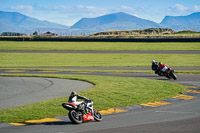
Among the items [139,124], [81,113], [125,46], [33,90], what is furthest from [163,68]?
[125,46]

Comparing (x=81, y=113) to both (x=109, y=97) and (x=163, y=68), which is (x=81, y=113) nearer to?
(x=109, y=97)

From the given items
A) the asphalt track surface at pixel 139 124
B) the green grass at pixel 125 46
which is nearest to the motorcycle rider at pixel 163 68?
the asphalt track surface at pixel 139 124

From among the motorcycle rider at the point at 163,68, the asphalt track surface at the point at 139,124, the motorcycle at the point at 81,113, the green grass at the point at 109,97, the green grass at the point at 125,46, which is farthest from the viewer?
the green grass at the point at 125,46

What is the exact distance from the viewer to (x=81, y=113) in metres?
15.1

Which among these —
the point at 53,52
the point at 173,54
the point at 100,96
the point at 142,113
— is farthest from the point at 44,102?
the point at 53,52

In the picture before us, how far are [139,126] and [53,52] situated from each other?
2329 inches

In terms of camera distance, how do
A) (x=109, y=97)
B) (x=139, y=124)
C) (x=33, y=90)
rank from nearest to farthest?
(x=139, y=124), (x=109, y=97), (x=33, y=90)

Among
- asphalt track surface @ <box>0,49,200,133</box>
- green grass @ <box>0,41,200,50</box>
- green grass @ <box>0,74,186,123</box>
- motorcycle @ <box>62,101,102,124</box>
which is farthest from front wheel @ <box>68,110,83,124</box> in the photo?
green grass @ <box>0,41,200,50</box>

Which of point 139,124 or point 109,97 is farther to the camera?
point 109,97

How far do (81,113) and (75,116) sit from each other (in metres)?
0.31

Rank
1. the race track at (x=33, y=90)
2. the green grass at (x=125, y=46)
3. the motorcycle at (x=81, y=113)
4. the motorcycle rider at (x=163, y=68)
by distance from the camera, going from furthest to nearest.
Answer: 1. the green grass at (x=125, y=46)
2. the motorcycle rider at (x=163, y=68)
3. the race track at (x=33, y=90)
4. the motorcycle at (x=81, y=113)

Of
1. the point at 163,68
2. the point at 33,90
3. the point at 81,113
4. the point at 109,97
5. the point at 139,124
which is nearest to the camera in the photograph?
the point at 139,124

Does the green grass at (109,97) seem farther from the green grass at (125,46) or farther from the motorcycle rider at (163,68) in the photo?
the green grass at (125,46)

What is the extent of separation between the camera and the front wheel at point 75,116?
14.8 m
